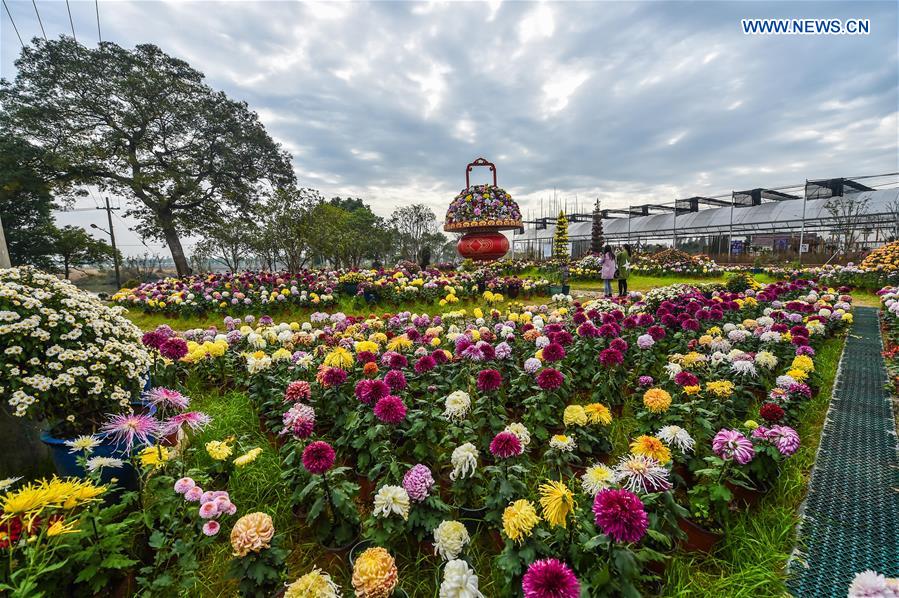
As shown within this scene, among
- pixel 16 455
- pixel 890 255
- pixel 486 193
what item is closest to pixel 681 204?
pixel 890 255

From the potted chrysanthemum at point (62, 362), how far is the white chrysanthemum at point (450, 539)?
178 cm

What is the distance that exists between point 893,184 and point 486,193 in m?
26.0

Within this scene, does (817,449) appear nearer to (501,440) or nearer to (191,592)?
(501,440)

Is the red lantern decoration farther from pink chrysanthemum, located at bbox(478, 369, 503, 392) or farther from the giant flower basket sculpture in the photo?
pink chrysanthemum, located at bbox(478, 369, 503, 392)

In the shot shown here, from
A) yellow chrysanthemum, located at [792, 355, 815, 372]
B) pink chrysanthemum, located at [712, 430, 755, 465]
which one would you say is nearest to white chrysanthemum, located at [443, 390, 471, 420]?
pink chrysanthemum, located at [712, 430, 755, 465]

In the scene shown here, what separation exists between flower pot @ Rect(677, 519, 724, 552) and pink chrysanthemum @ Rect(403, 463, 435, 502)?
1267 mm

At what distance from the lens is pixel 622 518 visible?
1.17 metres

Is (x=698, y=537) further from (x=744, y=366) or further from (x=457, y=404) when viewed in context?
(x=744, y=366)

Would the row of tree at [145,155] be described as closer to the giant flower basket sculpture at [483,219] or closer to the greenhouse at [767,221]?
the giant flower basket sculpture at [483,219]

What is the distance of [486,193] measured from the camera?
36.3 ft

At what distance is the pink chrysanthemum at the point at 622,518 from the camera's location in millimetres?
1162

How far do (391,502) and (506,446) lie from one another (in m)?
0.54

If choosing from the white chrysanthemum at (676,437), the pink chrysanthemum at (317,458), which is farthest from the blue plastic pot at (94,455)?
the white chrysanthemum at (676,437)

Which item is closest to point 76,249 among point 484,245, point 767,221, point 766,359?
point 484,245
